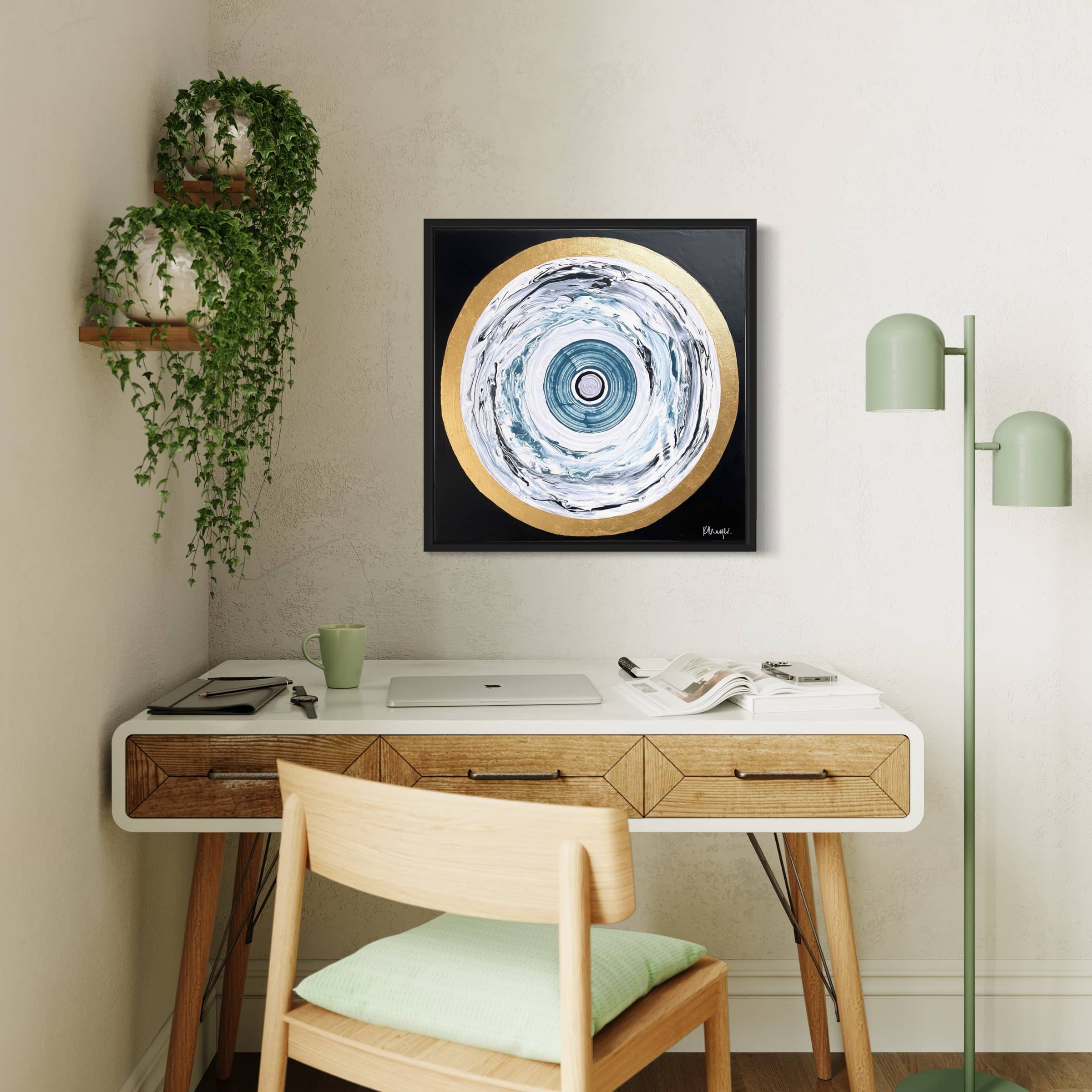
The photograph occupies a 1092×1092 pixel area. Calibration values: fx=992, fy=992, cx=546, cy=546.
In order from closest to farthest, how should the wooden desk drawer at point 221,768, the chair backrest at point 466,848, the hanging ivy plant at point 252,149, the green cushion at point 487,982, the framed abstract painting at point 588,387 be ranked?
the chair backrest at point 466,848 < the green cushion at point 487,982 < the wooden desk drawer at point 221,768 < the hanging ivy plant at point 252,149 < the framed abstract painting at point 588,387

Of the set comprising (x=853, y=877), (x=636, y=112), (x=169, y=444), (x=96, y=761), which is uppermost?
(x=636, y=112)

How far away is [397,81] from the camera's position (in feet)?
6.84

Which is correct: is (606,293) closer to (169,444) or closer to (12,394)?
(169,444)

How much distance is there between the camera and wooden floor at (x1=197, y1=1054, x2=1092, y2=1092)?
1.95m

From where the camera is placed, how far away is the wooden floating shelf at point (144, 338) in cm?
143

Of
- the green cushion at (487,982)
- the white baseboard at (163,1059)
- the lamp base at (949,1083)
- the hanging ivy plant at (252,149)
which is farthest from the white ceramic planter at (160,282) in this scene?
the lamp base at (949,1083)

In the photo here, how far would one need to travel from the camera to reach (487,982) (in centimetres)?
119

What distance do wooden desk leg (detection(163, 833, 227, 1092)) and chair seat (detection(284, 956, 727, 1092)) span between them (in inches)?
18.9

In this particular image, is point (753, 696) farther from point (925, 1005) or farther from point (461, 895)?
point (925, 1005)

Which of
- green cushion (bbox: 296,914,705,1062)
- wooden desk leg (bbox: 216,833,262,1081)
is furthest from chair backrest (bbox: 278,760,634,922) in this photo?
wooden desk leg (bbox: 216,833,262,1081)

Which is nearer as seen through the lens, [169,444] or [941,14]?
[169,444]

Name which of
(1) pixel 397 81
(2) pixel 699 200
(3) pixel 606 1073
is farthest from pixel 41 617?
(2) pixel 699 200

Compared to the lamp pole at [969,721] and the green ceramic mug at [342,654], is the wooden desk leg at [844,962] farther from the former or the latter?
the green ceramic mug at [342,654]

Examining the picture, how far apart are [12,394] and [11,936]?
693 mm
